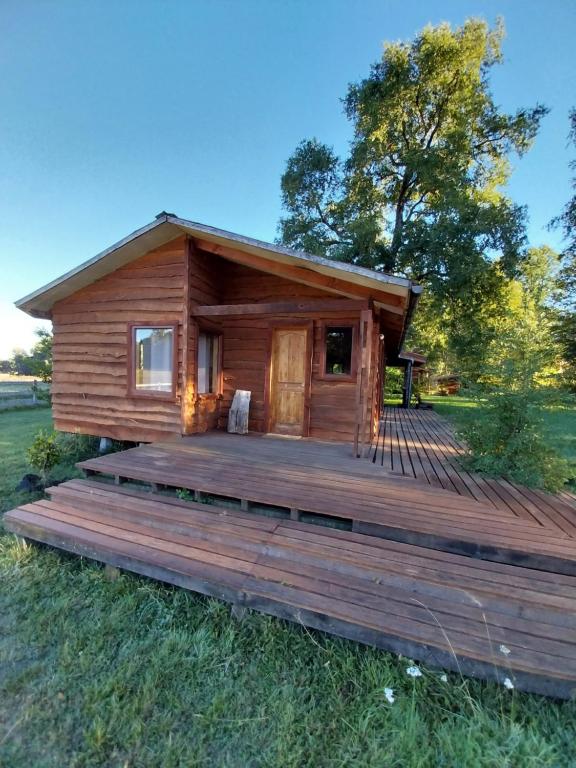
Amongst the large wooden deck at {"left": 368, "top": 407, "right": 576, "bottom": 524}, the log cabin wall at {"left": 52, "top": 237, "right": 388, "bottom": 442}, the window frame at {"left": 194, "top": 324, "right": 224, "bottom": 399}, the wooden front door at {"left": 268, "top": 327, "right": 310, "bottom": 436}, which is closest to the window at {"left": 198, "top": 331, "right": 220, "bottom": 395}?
the window frame at {"left": 194, "top": 324, "right": 224, "bottom": 399}

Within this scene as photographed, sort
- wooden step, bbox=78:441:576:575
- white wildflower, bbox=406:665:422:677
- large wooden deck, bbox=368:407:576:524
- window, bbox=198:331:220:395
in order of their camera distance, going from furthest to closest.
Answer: window, bbox=198:331:220:395
large wooden deck, bbox=368:407:576:524
wooden step, bbox=78:441:576:575
white wildflower, bbox=406:665:422:677

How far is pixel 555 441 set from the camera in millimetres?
4383

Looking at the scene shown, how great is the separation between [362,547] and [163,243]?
5902 mm

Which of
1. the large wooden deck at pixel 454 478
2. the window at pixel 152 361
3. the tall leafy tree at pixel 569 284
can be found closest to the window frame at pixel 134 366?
the window at pixel 152 361

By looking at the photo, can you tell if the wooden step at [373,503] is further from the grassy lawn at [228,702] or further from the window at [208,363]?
the window at [208,363]

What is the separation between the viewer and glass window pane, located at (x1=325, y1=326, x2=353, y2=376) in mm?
6109

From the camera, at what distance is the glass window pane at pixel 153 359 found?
6219 millimetres

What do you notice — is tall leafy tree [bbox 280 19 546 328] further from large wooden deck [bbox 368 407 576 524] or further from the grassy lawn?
the grassy lawn

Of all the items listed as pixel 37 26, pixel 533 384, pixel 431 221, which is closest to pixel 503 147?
pixel 431 221

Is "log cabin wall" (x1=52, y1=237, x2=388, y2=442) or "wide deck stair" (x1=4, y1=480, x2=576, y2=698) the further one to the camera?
"log cabin wall" (x1=52, y1=237, x2=388, y2=442)

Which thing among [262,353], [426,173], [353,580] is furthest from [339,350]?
[426,173]

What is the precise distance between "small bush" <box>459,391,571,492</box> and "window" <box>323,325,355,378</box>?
241 centimetres

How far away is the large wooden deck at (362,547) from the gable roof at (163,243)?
8.22 ft

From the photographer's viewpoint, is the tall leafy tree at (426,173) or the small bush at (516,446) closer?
the small bush at (516,446)
